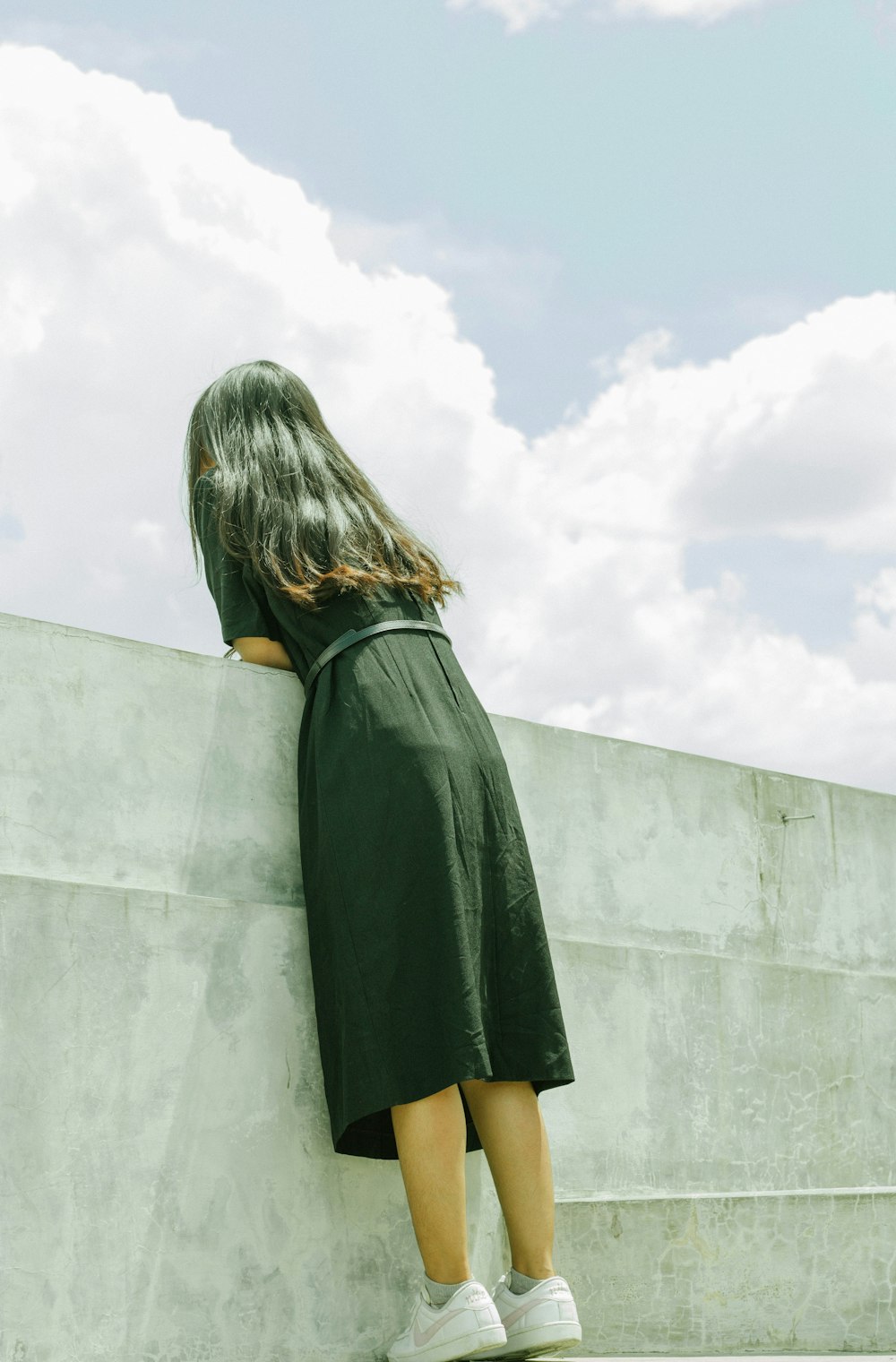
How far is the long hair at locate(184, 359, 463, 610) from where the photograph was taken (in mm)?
2789

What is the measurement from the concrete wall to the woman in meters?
0.13

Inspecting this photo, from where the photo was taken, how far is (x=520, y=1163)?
2.54 m

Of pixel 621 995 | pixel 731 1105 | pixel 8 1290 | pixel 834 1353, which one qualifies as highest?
pixel 621 995

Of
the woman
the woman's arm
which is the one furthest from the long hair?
the woman's arm

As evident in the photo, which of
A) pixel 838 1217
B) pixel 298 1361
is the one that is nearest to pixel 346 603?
pixel 298 1361

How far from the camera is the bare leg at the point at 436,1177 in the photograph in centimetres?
239

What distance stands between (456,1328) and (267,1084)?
0.54 meters

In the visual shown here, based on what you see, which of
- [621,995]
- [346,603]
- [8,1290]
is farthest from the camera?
[621,995]

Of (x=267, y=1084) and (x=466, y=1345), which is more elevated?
(x=267, y=1084)

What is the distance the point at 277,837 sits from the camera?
2.79 meters

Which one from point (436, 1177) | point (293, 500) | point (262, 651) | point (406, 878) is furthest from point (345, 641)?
point (436, 1177)

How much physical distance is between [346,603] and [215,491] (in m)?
0.39

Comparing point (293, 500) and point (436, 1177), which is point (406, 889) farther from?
point (293, 500)

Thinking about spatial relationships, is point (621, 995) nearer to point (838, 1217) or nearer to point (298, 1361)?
point (838, 1217)
